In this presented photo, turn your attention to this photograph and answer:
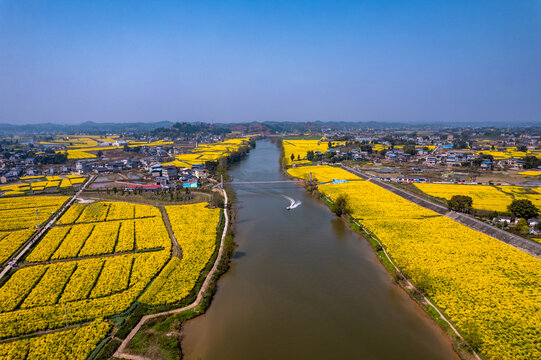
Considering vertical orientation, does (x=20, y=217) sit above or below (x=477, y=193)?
above

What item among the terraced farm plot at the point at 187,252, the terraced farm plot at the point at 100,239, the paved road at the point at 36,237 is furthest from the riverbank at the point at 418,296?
the paved road at the point at 36,237

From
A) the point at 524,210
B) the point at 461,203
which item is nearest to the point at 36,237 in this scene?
the point at 461,203

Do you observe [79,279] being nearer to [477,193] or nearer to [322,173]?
[477,193]

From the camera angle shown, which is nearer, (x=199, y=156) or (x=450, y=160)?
(x=450, y=160)

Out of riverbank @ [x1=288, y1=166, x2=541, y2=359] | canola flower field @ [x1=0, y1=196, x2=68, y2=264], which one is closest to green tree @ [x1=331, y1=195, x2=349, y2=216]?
riverbank @ [x1=288, y1=166, x2=541, y2=359]

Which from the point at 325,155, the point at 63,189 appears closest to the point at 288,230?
the point at 63,189

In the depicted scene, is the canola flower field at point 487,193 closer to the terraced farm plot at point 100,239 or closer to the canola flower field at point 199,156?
the terraced farm plot at point 100,239
